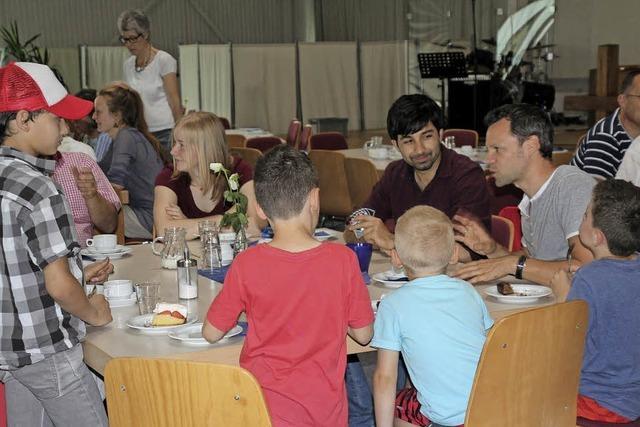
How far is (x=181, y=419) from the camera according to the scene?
185 centimetres

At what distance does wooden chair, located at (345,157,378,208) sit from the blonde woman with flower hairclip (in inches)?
92.3

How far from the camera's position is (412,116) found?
3893 mm

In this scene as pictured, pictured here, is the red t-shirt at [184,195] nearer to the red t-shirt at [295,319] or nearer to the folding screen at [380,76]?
the red t-shirt at [295,319]

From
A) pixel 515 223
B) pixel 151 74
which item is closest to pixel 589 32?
pixel 151 74

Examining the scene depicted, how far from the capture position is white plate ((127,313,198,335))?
2562mm

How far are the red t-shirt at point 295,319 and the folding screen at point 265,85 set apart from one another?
1531 centimetres

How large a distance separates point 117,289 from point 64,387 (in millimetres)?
505

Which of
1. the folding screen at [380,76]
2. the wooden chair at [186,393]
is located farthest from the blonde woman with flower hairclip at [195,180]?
the folding screen at [380,76]

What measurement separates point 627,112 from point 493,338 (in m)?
3.20

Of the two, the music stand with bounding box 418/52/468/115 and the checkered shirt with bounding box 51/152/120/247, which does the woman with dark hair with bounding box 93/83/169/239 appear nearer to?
the checkered shirt with bounding box 51/152/120/247

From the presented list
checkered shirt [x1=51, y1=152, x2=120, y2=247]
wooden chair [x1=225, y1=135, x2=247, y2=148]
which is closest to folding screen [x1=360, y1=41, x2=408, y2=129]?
wooden chair [x1=225, y1=135, x2=247, y2=148]

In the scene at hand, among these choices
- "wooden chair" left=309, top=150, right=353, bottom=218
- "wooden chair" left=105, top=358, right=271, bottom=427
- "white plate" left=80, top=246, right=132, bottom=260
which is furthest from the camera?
"wooden chair" left=309, top=150, right=353, bottom=218

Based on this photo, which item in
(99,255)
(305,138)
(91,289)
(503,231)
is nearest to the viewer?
(91,289)

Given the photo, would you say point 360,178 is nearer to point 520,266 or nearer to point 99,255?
point 99,255
